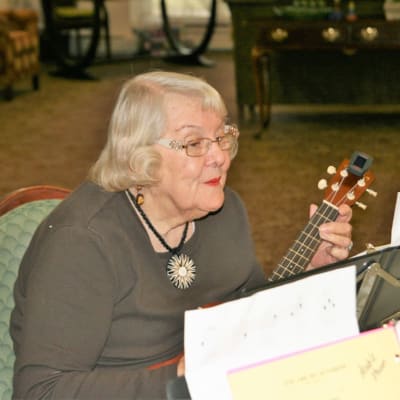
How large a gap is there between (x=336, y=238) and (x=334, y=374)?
63cm

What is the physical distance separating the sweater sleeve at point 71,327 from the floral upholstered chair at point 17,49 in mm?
5881

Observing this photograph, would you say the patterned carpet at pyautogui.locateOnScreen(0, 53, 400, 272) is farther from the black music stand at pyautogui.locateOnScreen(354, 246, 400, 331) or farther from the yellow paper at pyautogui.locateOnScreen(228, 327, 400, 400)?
the yellow paper at pyautogui.locateOnScreen(228, 327, 400, 400)

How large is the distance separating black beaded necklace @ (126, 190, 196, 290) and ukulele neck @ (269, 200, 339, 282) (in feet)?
0.58

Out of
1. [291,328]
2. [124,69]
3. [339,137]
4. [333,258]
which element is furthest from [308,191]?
[124,69]

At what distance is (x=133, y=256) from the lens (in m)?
1.53

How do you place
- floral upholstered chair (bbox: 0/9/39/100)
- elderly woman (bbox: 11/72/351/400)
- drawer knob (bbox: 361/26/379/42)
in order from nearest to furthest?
elderly woman (bbox: 11/72/351/400) < drawer knob (bbox: 361/26/379/42) < floral upholstered chair (bbox: 0/9/39/100)

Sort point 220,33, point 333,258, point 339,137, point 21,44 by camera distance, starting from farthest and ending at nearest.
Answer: point 220,33 → point 21,44 → point 339,137 → point 333,258

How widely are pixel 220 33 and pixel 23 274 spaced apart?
28.8 ft

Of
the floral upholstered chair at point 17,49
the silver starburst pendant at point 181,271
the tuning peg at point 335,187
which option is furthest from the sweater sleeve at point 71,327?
the floral upholstered chair at point 17,49

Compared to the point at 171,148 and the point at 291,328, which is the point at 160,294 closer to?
the point at 171,148

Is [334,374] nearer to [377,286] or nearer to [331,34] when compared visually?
[377,286]

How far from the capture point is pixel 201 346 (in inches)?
38.6

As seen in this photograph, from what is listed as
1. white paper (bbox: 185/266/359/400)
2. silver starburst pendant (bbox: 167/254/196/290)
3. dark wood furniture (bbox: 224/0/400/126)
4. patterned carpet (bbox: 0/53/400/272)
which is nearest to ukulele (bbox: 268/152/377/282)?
silver starburst pendant (bbox: 167/254/196/290)

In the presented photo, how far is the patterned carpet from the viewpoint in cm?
412
